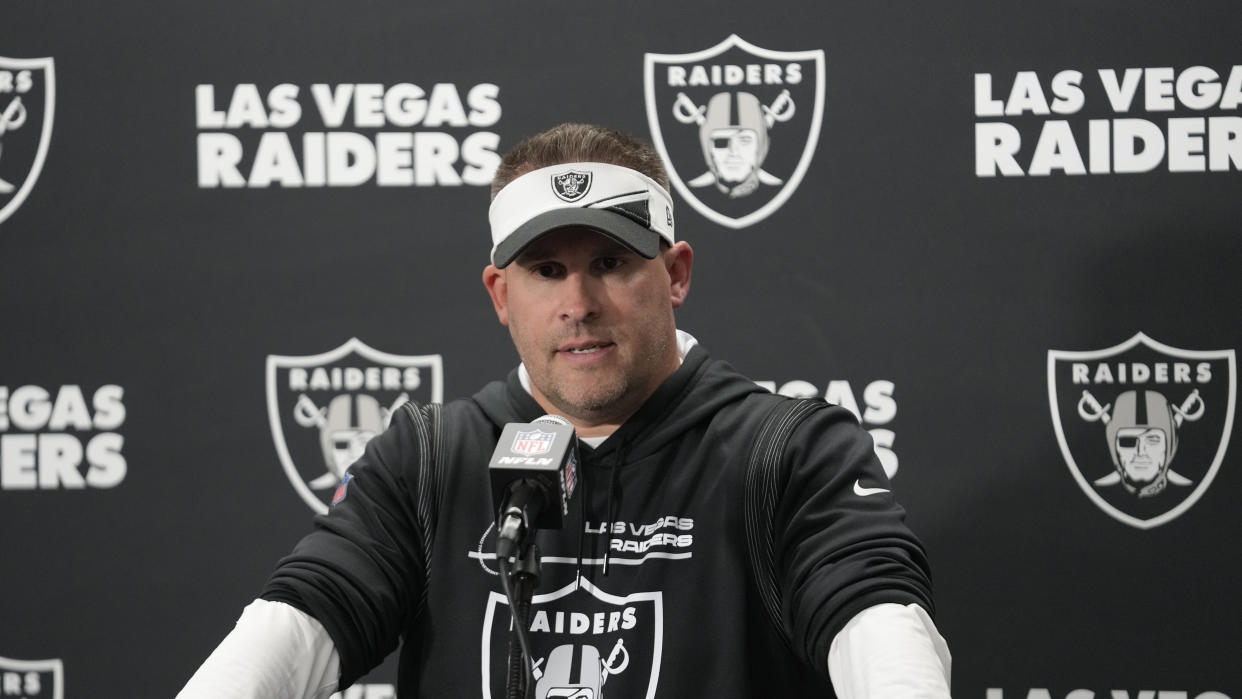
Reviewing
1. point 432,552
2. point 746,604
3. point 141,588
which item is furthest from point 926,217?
point 141,588

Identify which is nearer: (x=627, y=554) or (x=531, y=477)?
(x=531, y=477)

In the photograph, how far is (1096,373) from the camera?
72.9 inches

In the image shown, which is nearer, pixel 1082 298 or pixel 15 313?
pixel 1082 298

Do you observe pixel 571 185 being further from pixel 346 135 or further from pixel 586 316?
pixel 346 135

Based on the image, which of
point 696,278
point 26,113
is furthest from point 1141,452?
point 26,113

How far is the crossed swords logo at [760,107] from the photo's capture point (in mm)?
1902

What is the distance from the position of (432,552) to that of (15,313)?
38.8 inches

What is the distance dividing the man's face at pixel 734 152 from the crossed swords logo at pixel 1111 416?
622mm

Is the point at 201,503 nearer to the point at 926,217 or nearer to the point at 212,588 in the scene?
the point at 212,588

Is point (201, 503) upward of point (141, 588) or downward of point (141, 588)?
upward

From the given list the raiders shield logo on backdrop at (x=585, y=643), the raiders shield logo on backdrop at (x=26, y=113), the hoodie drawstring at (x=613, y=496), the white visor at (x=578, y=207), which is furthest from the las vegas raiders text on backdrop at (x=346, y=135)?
the raiders shield logo on backdrop at (x=585, y=643)

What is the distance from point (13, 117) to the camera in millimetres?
2012

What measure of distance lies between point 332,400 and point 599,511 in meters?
0.70

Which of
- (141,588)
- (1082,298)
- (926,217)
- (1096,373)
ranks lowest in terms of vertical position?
(141,588)
